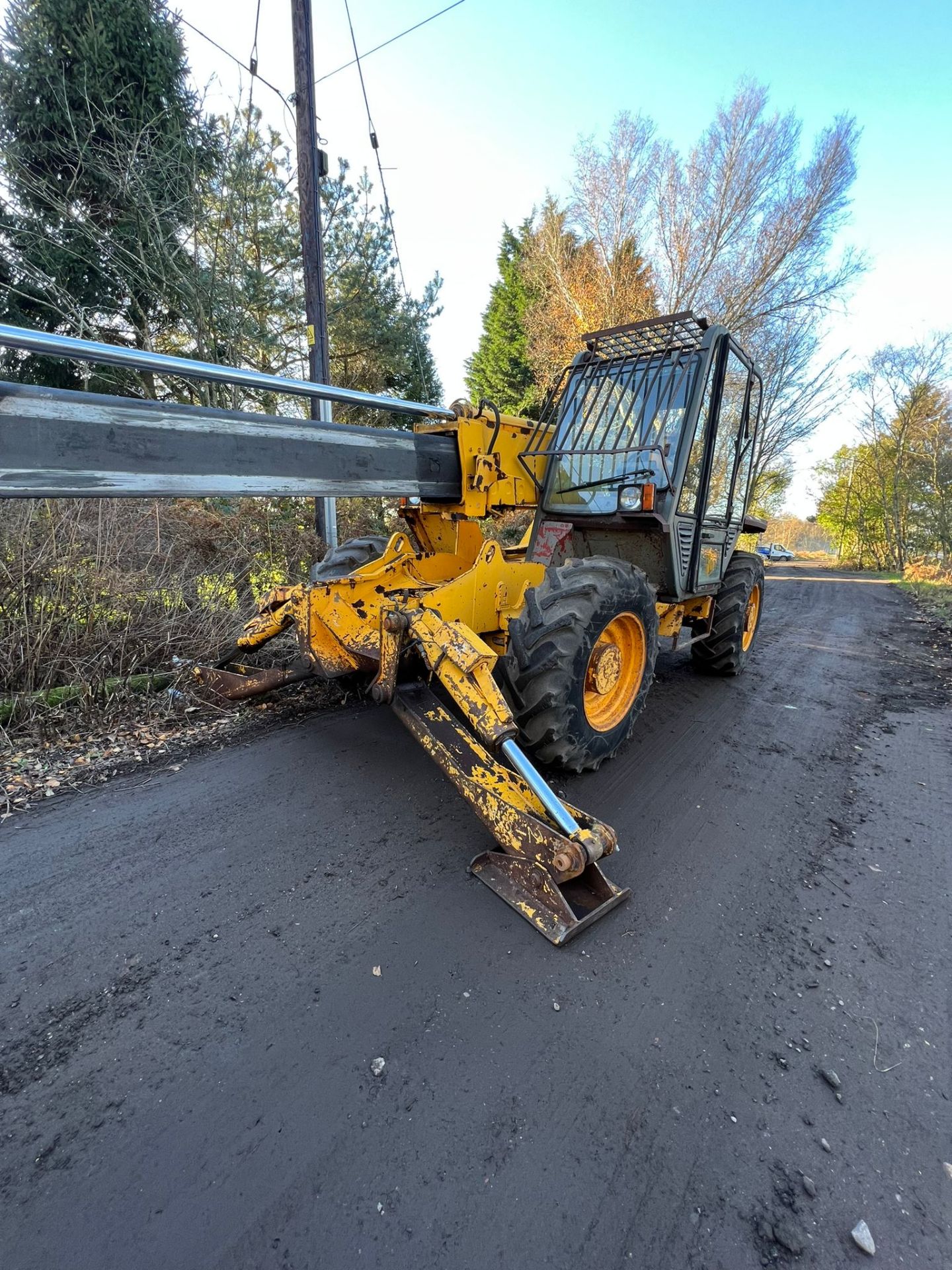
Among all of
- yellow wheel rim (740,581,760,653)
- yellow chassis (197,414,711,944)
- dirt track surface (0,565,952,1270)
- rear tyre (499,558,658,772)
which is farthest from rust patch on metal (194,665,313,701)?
yellow wheel rim (740,581,760,653)

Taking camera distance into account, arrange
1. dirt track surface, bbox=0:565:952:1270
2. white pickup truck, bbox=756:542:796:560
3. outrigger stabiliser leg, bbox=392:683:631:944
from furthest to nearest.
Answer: white pickup truck, bbox=756:542:796:560 → outrigger stabiliser leg, bbox=392:683:631:944 → dirt track surface, bbox=0:565:952:1270

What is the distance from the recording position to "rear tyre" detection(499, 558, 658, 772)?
3.06 metres

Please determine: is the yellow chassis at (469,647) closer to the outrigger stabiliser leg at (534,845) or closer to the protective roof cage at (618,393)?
the outrigger stabiliser leg at (534,845)

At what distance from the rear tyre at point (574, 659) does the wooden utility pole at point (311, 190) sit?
4463 millimetres

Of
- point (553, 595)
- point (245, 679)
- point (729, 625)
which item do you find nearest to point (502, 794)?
point (553, 595)

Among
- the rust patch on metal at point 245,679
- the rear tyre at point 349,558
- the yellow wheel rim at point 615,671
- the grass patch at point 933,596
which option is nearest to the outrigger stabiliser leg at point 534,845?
the yellow wheel rim at point 615,671

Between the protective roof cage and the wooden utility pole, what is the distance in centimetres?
320

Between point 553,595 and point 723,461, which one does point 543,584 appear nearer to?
point 553,595

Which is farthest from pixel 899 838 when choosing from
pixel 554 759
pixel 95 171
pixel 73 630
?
pixel 95 171

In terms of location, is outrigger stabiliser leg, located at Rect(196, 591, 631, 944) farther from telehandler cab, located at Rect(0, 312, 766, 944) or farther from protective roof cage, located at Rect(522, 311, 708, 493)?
→ protective roof cage, located at Rect(522, 311, 708, 493)

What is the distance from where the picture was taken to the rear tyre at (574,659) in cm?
306

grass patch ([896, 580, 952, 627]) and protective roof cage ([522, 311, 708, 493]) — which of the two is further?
grass patch ([896, 580, 952, 627])

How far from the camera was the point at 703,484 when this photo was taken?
464cm

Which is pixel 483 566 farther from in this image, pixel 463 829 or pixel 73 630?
pixel 73 630
